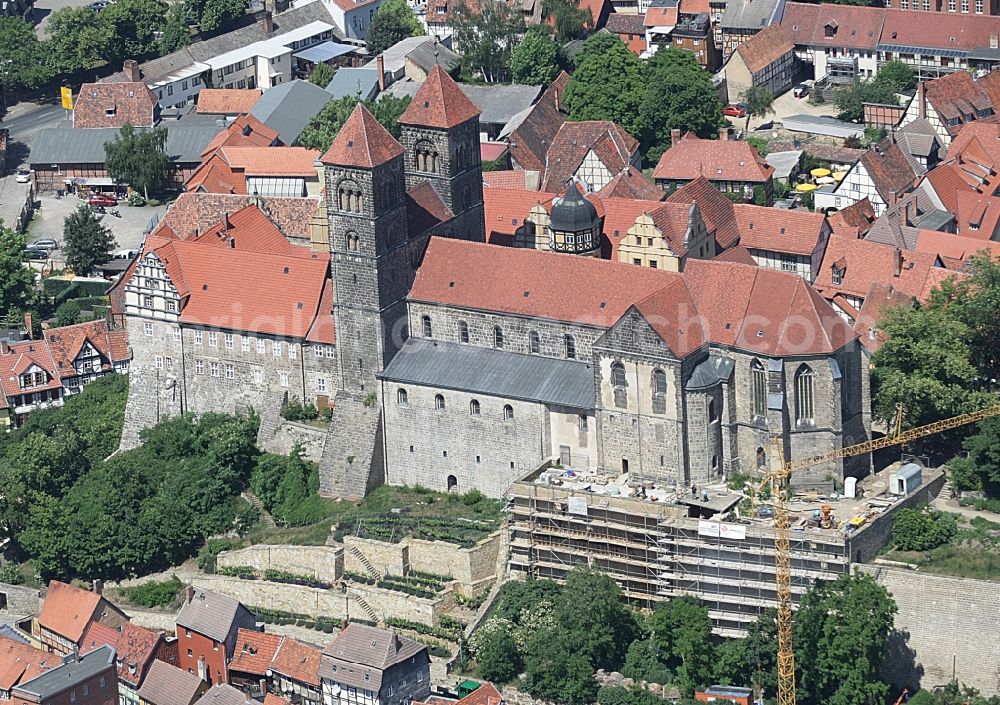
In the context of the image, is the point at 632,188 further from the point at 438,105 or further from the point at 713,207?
the point at 438,105

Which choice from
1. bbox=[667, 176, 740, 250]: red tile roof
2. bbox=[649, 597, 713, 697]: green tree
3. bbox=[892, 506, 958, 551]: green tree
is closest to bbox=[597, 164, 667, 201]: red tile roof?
bbox=[667, 176, 740, 250]: red tile roof

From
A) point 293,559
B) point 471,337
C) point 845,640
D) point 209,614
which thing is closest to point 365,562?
point 293,559

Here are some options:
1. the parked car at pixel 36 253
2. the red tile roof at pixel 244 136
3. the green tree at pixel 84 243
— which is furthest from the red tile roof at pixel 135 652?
the red tile roof at pixel 244 136

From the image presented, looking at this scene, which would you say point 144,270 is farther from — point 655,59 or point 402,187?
point 655,59

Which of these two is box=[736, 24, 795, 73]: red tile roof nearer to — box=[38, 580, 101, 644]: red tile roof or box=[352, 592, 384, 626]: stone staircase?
box=[352, 592, 384, 626]: stone staircase

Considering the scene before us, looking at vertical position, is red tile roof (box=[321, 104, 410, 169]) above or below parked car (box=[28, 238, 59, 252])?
above

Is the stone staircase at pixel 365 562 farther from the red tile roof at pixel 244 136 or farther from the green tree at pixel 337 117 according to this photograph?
the red tile roof at pixel 244 136
